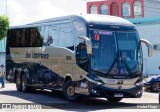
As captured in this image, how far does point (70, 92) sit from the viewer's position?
17406 millimetres

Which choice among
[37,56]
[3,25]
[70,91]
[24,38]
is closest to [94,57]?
[70,91]

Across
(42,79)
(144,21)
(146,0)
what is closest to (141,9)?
(146,0)

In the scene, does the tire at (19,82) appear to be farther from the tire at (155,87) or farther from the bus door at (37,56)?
the tire at (155,87)

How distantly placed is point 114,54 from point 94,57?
A: 841mm

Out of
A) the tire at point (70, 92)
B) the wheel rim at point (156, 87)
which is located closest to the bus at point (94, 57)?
the tire at point (70, 92)

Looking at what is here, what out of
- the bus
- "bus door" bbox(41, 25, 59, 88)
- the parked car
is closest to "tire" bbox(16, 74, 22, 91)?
"bus door" bbox(41, 25, 59, 88)

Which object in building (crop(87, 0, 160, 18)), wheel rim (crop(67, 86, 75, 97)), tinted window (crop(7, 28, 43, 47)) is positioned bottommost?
wheel rim (crop(67, 86, 75, 97))

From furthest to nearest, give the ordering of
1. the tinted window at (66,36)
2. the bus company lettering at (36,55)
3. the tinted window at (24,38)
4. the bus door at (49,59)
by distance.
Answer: the tinted window at (24,38) → the bus company lettering at (36,55) → the bus door at (49,59) → the tinted window at (66,36)

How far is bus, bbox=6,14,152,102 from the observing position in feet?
52.1

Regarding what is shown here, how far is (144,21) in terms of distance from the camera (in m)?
40.6

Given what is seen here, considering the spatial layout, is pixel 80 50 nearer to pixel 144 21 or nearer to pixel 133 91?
pixel 133 91

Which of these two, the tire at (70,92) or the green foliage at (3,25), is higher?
the green foliage at (3,25)

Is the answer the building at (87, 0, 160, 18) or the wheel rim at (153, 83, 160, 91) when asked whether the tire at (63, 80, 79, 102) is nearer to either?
the wheel rim at (153, 83, 160, 91)

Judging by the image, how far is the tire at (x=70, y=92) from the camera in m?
17.1
